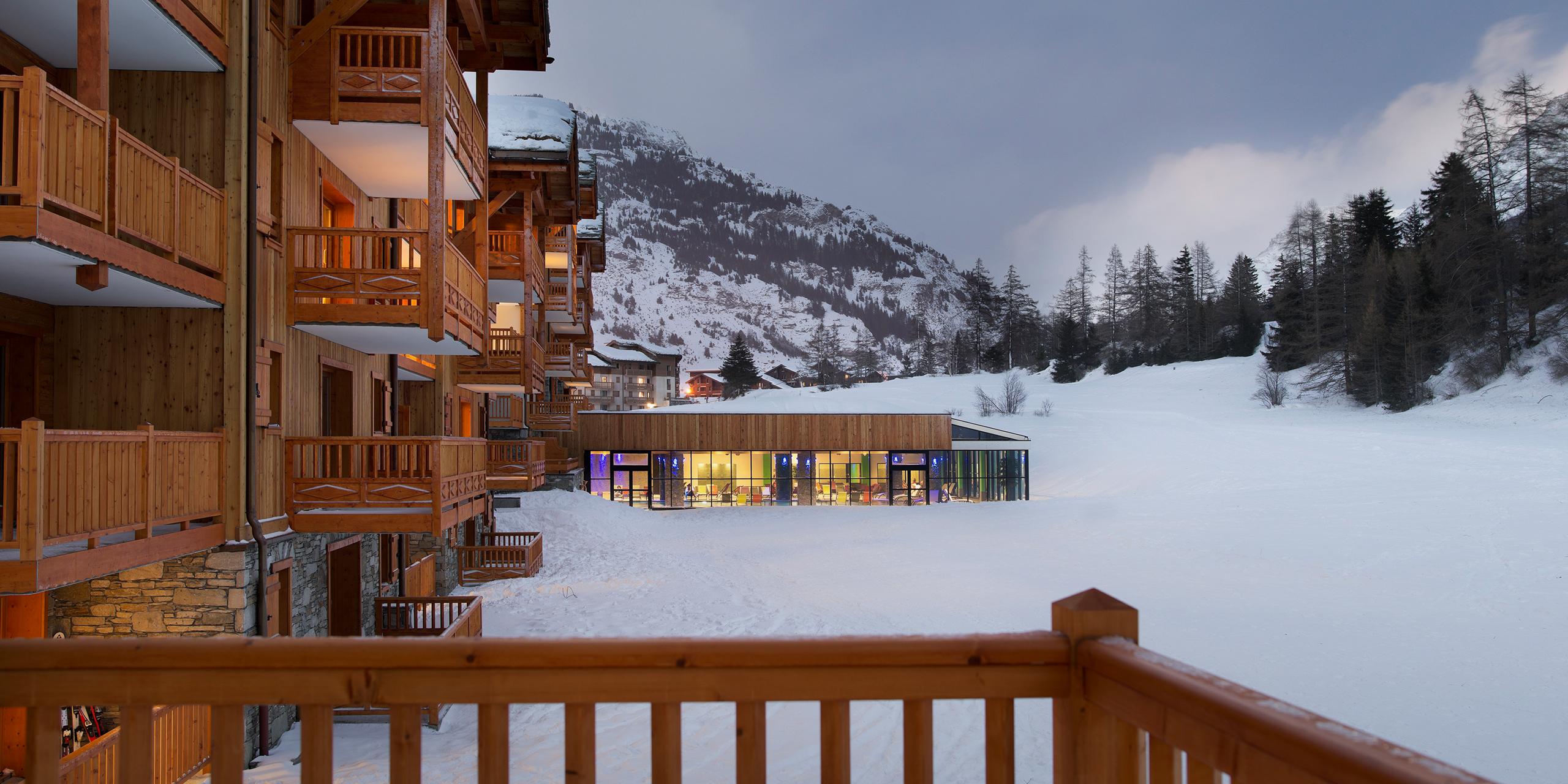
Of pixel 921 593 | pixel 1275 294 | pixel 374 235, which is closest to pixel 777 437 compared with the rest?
pixel 921 593

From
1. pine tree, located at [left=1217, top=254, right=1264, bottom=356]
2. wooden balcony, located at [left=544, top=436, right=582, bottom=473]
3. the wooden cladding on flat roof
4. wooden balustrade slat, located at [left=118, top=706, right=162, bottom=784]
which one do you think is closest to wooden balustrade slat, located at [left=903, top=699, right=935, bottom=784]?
wooden balustrade slat, located at [left=118, top=706, right=162, bottom=784]

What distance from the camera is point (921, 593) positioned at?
19.8 meters

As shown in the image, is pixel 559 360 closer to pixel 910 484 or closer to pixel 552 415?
pixel 552 415

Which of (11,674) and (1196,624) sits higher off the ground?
(11,674)

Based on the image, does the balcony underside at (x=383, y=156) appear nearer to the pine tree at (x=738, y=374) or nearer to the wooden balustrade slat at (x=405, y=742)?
the wooden balustrade slat at (x=405, y=742)

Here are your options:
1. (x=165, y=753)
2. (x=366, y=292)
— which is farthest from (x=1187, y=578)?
(x=165, y=753)

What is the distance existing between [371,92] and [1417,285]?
55.8 metres

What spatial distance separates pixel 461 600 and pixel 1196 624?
45.9ft

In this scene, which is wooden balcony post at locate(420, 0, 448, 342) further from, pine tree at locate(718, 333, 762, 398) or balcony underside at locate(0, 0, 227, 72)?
pine tree at locate(718, 333, 762, 398)

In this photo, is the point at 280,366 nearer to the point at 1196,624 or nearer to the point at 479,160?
the point at 479,160

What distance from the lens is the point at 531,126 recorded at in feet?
62.0

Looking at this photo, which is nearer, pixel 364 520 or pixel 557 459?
pixel 364 520

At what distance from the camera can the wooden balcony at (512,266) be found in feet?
58.9

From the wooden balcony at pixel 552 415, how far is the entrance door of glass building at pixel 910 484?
16.5 meters
